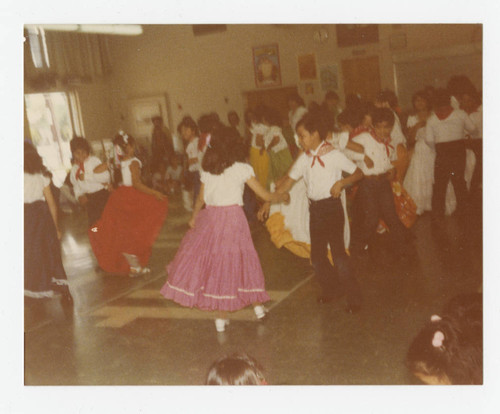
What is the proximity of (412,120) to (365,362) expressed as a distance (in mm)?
1497

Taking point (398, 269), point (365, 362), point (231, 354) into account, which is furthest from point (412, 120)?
point (231, 354)

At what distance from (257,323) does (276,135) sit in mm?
1113

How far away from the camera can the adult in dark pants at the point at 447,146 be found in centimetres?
340

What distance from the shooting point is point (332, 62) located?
3.23 metres

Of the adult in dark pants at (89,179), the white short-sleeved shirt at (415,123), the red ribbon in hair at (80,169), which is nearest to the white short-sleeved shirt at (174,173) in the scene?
the adult in dark pants at (89,179)

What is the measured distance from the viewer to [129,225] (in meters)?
4.07

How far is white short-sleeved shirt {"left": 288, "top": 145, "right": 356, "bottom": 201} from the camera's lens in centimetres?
328

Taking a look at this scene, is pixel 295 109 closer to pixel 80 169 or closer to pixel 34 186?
pixel 80 169

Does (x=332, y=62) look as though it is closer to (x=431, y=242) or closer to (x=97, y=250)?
(x=431, y=242)

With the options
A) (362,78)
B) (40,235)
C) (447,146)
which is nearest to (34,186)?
(40,235)

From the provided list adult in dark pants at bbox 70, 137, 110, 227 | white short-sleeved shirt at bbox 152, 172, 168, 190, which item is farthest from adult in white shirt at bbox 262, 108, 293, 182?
adult in dark pants at bbox 70, 137, 110, 227

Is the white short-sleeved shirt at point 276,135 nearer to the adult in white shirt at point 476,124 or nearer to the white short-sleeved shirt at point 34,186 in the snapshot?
the adult in white shirt at point 476,124

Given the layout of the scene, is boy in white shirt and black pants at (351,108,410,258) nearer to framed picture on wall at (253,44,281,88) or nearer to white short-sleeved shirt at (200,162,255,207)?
framed picture on wall at (253,44,281,88)

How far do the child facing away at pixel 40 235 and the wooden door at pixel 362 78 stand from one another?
1790 mm
